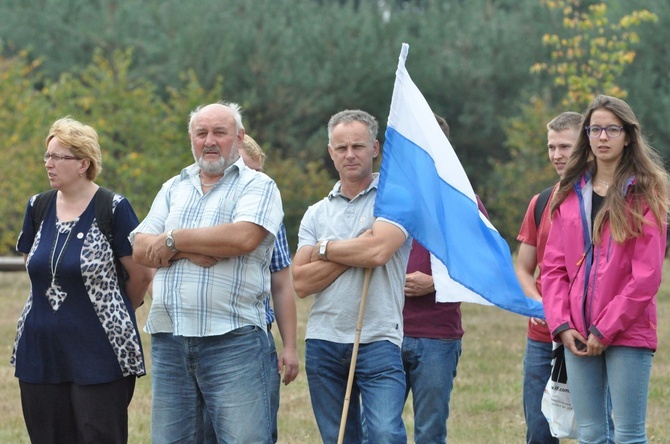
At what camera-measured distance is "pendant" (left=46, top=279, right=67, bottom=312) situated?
5.90m

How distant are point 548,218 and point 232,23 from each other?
3475 cm

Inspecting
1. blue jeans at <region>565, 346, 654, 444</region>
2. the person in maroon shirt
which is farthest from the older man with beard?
blue jeans at <region>565, 346, 654, 444</region>

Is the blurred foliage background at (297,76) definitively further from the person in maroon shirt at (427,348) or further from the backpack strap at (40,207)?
the person in maroon shirt at (427,348)

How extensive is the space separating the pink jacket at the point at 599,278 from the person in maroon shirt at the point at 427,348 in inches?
31.8

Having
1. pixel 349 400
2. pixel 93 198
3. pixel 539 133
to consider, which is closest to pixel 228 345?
pixel 349 400

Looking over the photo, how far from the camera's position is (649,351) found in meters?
5.54

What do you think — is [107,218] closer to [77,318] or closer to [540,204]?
[77,318]

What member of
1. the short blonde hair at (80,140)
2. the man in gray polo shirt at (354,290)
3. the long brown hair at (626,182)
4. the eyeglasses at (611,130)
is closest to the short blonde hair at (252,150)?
the man in gray polo shirt at (354,290)

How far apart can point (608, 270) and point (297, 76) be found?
33395mm

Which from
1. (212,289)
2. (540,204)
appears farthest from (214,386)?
(540,204)

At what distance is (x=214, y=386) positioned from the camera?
218 inches

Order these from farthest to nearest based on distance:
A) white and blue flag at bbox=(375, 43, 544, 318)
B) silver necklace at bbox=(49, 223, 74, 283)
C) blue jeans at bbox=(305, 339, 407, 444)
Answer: white and blue flag at bbox=(375, 43, 544, 318) < silver necklace at bbox=(49, 223, 74, 283) < blue jeans at bbox=(305, 339, 407, 444)

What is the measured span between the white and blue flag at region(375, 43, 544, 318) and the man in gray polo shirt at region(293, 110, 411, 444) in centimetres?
13

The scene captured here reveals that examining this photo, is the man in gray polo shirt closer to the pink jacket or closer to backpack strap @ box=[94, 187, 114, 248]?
the pink jacket
